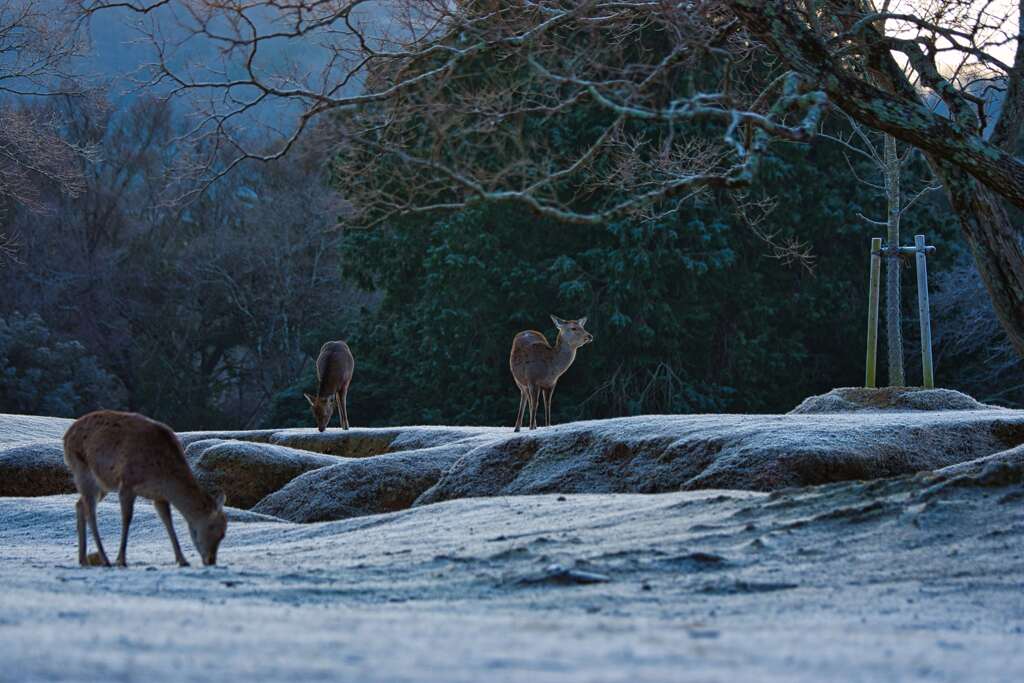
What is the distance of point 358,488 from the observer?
50.1 feet

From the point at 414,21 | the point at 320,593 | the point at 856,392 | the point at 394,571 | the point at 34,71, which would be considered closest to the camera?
the point at 320,593

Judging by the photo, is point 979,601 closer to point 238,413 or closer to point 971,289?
point 971,289

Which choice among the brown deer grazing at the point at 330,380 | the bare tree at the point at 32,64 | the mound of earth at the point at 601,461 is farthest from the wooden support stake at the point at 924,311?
the bare tree at the point at 32,64

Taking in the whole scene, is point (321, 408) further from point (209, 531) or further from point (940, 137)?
point (940, 137)

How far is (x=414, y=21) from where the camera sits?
38.8ft

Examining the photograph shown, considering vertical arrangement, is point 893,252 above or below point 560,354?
above

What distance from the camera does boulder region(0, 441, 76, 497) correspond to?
698 inches

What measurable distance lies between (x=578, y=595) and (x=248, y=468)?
10.9m

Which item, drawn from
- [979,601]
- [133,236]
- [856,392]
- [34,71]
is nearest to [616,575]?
[979,601]

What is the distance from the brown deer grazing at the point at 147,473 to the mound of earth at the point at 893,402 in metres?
10.4

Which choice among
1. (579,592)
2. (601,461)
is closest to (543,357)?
(601,461)

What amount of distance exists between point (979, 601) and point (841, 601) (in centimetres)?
64

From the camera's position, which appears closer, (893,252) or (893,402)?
(893,402)

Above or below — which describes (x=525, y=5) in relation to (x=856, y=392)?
above
